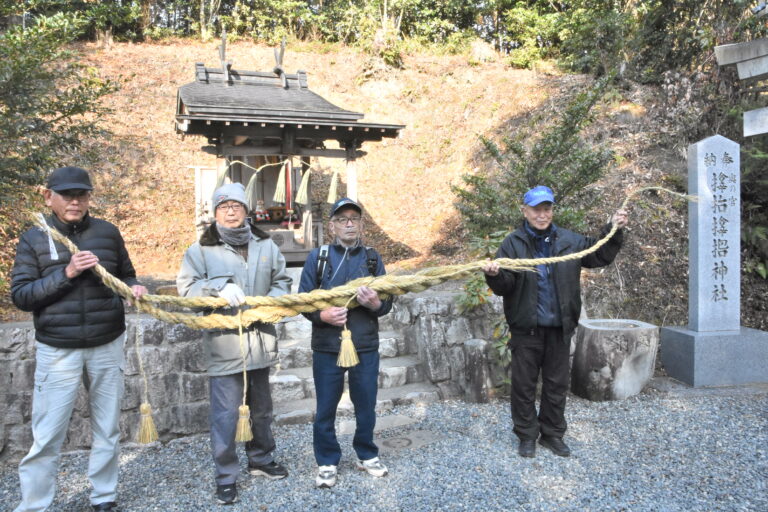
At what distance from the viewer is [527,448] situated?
3328 mm

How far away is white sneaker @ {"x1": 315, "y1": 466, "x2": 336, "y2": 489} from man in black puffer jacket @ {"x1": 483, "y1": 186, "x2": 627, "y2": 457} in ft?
4.34

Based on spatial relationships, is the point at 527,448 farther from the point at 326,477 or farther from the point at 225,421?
the point at 225,421

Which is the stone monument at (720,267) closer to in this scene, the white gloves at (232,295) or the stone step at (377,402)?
the stone step at (377,402)

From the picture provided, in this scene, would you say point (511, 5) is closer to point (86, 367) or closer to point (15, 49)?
point (15, 49)

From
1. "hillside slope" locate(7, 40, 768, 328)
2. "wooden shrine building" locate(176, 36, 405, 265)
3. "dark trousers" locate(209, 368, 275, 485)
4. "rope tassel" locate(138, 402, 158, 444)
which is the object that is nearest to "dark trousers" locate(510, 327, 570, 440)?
"dark trousers" locate(209, 368, 275, 485)

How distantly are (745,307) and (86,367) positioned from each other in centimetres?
772

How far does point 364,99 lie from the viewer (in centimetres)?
1698

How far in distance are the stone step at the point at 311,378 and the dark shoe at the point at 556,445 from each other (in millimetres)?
1514

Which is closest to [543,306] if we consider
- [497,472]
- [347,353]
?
[497,472]

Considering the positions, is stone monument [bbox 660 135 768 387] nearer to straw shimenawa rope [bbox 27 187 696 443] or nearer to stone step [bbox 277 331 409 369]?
stone step [bbox 277 331 409 369]

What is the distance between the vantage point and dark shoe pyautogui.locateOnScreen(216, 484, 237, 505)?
9.04ft

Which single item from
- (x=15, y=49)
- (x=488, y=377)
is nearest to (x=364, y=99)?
(x=15, y=49)

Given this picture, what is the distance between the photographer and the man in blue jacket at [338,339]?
112 inches

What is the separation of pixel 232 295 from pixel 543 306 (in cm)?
196
